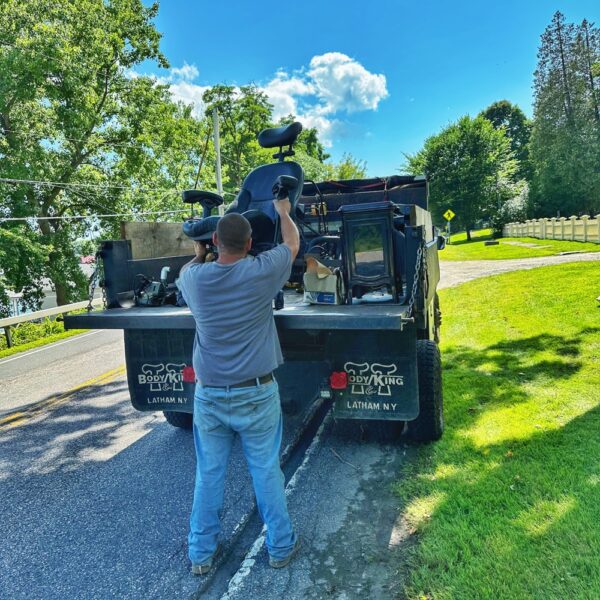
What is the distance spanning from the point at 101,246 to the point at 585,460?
4048 millimetres

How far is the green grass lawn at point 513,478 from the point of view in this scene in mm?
2490

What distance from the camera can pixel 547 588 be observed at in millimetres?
2363

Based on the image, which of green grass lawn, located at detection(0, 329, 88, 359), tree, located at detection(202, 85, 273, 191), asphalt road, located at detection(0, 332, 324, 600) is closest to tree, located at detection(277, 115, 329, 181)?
tree, located at detection(202, 85, 273, 191)

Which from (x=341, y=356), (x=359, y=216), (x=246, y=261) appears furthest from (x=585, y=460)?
(x=246, y=261)

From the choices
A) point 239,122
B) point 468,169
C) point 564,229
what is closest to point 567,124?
point 468,169

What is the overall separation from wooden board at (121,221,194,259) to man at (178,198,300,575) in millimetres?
1925

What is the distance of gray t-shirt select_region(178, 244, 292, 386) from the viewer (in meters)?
2.67

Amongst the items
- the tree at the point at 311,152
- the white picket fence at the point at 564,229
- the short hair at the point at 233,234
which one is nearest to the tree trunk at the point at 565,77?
the white picket fence at the point at 564,229

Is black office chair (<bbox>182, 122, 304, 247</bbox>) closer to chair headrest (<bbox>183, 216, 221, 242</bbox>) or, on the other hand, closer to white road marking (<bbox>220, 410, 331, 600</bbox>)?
chair headrest (<bbox>183, 216, 221, 242</bbox>)

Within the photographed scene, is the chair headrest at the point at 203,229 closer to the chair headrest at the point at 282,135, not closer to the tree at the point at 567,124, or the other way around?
the chair headrest at the point at 282,135

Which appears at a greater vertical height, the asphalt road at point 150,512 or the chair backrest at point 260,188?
the chair backrest at point 260,188

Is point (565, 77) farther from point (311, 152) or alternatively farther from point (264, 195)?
point (264, 195)

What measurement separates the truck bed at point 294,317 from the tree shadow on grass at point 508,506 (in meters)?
1.21

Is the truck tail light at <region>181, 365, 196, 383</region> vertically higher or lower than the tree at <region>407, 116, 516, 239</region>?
lower
